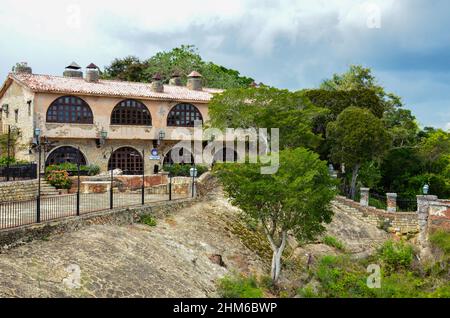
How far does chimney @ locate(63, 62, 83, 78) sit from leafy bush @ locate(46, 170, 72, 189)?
1229 cm

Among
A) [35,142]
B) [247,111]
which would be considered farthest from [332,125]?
[35,142]

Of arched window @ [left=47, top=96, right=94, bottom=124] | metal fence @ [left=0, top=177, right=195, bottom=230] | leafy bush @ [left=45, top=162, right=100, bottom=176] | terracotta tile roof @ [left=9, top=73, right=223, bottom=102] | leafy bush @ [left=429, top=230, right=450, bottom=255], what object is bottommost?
leafy bush @ [left=429, top=230, right=450, bottom=255]

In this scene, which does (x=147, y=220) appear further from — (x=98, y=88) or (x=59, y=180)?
(x=98, y=88)

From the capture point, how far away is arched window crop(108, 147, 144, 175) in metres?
36.0

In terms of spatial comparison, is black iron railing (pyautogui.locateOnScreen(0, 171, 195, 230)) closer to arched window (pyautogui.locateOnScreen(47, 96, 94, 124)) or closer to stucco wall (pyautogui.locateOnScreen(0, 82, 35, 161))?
arched window (pyautogui.locateOnScreen(47, 96, 94, 124))

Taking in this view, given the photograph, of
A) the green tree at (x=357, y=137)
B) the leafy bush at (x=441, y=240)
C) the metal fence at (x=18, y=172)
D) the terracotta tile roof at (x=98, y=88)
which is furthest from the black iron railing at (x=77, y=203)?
the green tree at (x=357, y=137)

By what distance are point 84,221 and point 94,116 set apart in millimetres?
16880

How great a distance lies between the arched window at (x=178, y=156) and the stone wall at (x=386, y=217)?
11.9 m

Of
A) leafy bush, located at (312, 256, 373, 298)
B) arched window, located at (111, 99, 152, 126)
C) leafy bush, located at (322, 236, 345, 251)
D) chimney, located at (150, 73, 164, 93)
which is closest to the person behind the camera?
leafy bush, located at (312, 256, 373, 298)

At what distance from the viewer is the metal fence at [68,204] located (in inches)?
683

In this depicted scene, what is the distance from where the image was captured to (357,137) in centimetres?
3475

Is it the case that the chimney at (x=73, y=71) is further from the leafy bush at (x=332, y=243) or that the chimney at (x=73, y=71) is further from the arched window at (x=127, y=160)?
the leafy bush at (x=332, y=243)

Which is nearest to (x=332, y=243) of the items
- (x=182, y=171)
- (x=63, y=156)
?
(x=182, y=171)

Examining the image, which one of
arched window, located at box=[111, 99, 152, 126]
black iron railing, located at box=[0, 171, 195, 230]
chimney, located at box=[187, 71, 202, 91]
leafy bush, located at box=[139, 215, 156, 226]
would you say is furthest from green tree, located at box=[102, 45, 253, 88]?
leafy bush, located at box=[139, 215, 156, 226]
